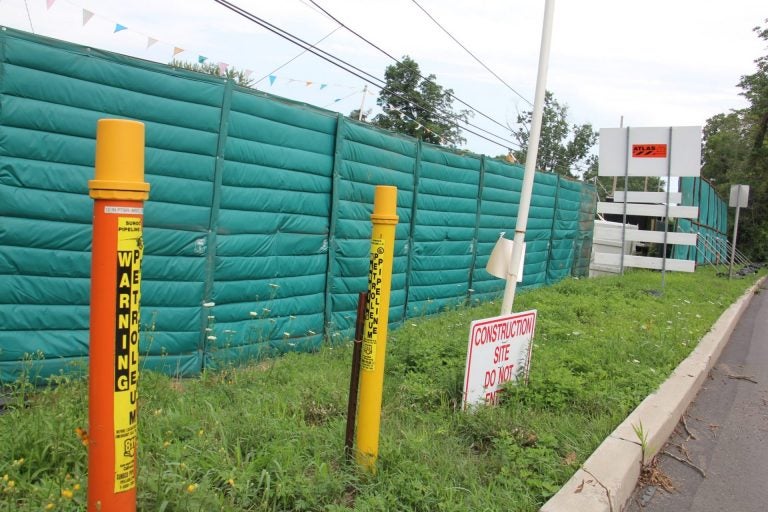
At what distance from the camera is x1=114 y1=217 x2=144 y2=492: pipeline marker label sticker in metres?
1.63

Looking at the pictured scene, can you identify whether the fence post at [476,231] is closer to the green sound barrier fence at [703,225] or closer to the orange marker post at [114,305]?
the orange marker post at [114,305]

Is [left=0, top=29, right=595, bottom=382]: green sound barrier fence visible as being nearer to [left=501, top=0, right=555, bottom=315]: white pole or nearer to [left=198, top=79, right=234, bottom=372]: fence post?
[left=198, top=79, right=234, bottom=372]: fence post

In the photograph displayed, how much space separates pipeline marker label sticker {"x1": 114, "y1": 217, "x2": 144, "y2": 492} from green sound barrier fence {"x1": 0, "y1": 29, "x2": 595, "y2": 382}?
8.92 feet

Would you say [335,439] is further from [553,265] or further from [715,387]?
[553,265]

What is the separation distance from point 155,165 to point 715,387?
573 cm

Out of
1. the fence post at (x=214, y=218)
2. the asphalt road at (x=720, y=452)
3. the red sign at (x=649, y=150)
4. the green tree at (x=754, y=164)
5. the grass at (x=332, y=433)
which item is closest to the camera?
the grass at (x=332, y=433)

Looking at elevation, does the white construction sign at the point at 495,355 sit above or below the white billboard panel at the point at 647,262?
Answer: below

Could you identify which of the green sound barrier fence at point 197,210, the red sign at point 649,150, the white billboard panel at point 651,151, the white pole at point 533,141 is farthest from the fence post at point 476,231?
the red sign at point 649,150

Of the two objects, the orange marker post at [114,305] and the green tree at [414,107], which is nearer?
the orange marker post at [114,305]

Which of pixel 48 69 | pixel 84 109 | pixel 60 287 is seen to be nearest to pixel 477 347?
pixel 60 287

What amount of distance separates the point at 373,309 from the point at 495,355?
1.65 metres

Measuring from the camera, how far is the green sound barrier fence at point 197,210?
3.93 metres

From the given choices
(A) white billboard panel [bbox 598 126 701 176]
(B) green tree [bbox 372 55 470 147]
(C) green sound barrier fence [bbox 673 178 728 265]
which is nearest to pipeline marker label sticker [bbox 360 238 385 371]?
(A) white billboard panel [bbox 598 126 701 176]

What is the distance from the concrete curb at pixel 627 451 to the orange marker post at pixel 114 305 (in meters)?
1.98
